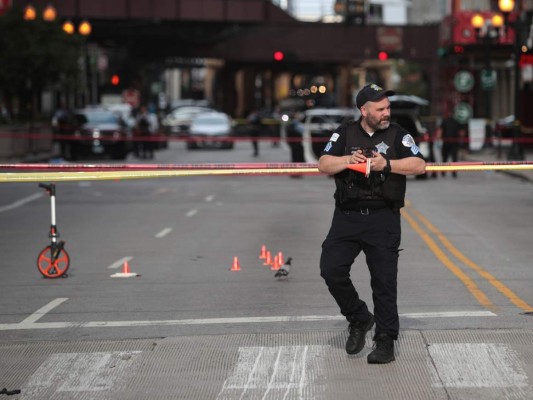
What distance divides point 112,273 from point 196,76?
155230mm

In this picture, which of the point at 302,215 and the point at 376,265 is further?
the point at 302,215

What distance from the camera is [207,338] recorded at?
10188 mm

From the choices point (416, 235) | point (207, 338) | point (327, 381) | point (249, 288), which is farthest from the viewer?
point (416, 235)

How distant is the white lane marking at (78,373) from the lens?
8.56m

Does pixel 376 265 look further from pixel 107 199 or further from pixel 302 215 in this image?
pixel 107 199

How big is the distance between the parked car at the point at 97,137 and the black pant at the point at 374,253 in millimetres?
36356

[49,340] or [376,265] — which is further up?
[376,265]

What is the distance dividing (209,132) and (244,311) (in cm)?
4542

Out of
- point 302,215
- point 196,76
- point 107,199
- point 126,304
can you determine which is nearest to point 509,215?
point 302,215

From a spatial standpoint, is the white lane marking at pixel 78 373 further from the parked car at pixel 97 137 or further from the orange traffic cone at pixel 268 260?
the parked car at pixel 97 137

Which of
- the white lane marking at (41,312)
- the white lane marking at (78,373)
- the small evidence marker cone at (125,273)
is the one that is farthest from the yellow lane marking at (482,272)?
the white lane marking at (41,312)

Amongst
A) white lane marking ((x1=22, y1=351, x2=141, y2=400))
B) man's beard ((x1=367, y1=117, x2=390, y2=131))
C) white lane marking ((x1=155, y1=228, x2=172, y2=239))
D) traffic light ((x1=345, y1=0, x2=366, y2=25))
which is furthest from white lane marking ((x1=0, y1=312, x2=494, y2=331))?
traffic light ((x1=345, y1=0, x2=366, y2=25))

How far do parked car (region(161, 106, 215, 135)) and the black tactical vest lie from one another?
54.3 metres

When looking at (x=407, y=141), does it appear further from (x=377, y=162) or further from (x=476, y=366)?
(x=476, y=366)
